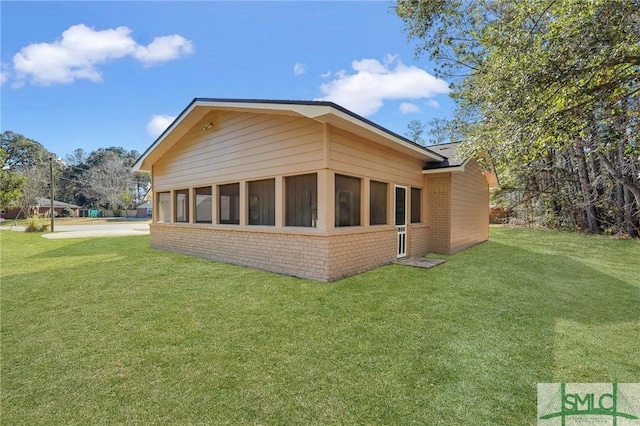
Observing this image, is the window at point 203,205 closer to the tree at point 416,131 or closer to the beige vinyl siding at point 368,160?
the beige vinyl siding at point 368,160

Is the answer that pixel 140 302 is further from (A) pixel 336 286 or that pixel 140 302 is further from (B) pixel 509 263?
(B) pixel 509 263

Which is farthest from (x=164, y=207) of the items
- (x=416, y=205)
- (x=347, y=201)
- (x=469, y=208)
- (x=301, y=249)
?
(x=469, y=208)

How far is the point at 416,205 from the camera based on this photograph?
9.42 m

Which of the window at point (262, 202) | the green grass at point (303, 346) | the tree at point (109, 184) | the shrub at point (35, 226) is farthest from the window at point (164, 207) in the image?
the tree at point (109, 184)

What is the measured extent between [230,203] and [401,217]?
16.1ft

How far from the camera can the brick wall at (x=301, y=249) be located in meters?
6.02

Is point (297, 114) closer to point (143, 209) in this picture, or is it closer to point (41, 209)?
point (143, 209)

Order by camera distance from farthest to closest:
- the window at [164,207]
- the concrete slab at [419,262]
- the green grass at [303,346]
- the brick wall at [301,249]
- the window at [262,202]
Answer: the window at [164,207]
the concrete slab at [419,262]
the window at [262,202]
the brick wall at [301,249]
the green grass at [303,346]

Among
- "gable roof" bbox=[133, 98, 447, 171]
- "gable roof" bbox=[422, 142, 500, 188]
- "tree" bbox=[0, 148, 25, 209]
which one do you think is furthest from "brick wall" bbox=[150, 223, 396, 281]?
"tree" bbox=[0, 148, 25, 209]

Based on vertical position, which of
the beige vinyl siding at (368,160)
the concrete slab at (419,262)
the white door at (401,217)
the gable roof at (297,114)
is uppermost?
the gable roof at (297,114)

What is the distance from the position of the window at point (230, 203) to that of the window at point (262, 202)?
0.58m

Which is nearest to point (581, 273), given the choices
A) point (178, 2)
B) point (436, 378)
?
point (436, 378)

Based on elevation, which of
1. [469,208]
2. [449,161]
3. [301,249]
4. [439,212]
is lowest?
[301,249]

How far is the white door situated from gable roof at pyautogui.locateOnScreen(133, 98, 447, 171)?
3.75ft
